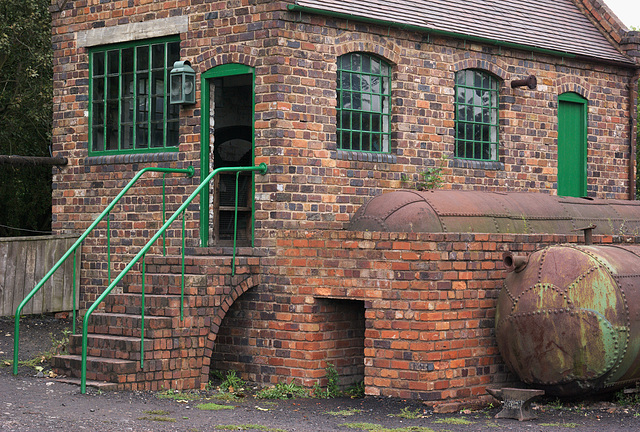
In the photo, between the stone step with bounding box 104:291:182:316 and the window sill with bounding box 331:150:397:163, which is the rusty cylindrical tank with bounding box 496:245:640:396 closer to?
the window sill with bounding box 331:150:397:163

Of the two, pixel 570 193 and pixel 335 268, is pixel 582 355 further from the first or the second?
pixel 570 193

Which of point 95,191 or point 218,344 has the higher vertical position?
point 95,191

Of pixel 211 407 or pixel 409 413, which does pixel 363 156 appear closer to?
pixel 409 413

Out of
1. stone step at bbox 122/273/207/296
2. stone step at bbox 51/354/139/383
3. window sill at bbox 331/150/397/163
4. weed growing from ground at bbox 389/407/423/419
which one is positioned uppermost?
window sill at bbox 331/150/397/163

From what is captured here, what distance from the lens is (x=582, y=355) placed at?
390 inches

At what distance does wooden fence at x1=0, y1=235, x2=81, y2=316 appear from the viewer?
48.6 ft

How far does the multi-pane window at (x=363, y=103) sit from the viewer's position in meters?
12.6

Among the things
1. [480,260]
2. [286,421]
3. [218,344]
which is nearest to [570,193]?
[480,260]

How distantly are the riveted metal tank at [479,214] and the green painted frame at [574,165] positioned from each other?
1561mm

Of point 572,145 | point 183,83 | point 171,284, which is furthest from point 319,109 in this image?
point 572,145

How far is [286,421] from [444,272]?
91.0 inches

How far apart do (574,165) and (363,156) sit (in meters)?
4.55

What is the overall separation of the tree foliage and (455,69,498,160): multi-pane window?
31.2ft


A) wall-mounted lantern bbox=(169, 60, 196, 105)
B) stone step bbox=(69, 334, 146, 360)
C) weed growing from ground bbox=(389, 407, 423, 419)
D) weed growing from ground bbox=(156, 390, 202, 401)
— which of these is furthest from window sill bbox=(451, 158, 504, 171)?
stone step bbox=(69, 334, 146, 360)
